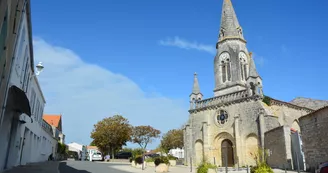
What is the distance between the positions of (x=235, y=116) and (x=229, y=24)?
14055 millimetres

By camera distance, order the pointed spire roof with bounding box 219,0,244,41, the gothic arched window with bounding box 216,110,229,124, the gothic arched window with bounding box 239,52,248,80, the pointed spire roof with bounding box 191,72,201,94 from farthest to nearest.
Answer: the pointed spire roof with bounding box 219,0,244,41 < the pointed spire roof with bounding box 191,72,201,94 < the gothic arched window with bounding box 239,52,248,80 < the gothic arched window with bounding box 216,110,229,124

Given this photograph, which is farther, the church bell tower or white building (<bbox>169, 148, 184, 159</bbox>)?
white building (<bbox>169, 148, 184, 159</bbox>)

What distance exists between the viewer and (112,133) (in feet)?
Answer: 146

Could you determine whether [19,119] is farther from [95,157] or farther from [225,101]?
[95,157]

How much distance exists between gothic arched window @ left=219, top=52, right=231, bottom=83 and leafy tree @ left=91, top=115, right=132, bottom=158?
21362 millimetres

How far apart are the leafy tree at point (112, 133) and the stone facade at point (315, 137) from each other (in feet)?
111

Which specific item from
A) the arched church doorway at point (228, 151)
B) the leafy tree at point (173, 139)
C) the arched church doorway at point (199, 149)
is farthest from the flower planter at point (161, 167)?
the leafy tree at point (173, 139)

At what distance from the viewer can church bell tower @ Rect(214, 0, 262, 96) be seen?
31.2 m

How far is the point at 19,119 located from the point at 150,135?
42.8 meters

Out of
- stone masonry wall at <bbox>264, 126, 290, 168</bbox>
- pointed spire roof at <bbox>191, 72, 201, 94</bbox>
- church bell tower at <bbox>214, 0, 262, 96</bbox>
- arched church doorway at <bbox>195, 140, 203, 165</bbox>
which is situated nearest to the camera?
→ stone masonry wall at <bbox>264, 126, 290, 168</bbox>

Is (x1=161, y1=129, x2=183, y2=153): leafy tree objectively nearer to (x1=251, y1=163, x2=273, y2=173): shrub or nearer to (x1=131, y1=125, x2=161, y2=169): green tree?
(x1=131, y1=125, x2=161, y2=169): green tree

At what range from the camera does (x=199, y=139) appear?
3056cm

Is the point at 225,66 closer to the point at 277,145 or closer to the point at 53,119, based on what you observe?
the point at 277,145

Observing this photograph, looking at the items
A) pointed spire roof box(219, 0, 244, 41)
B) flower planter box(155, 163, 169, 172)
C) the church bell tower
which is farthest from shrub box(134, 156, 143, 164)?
pointed spire roof box(219, 0, 244, 41)
